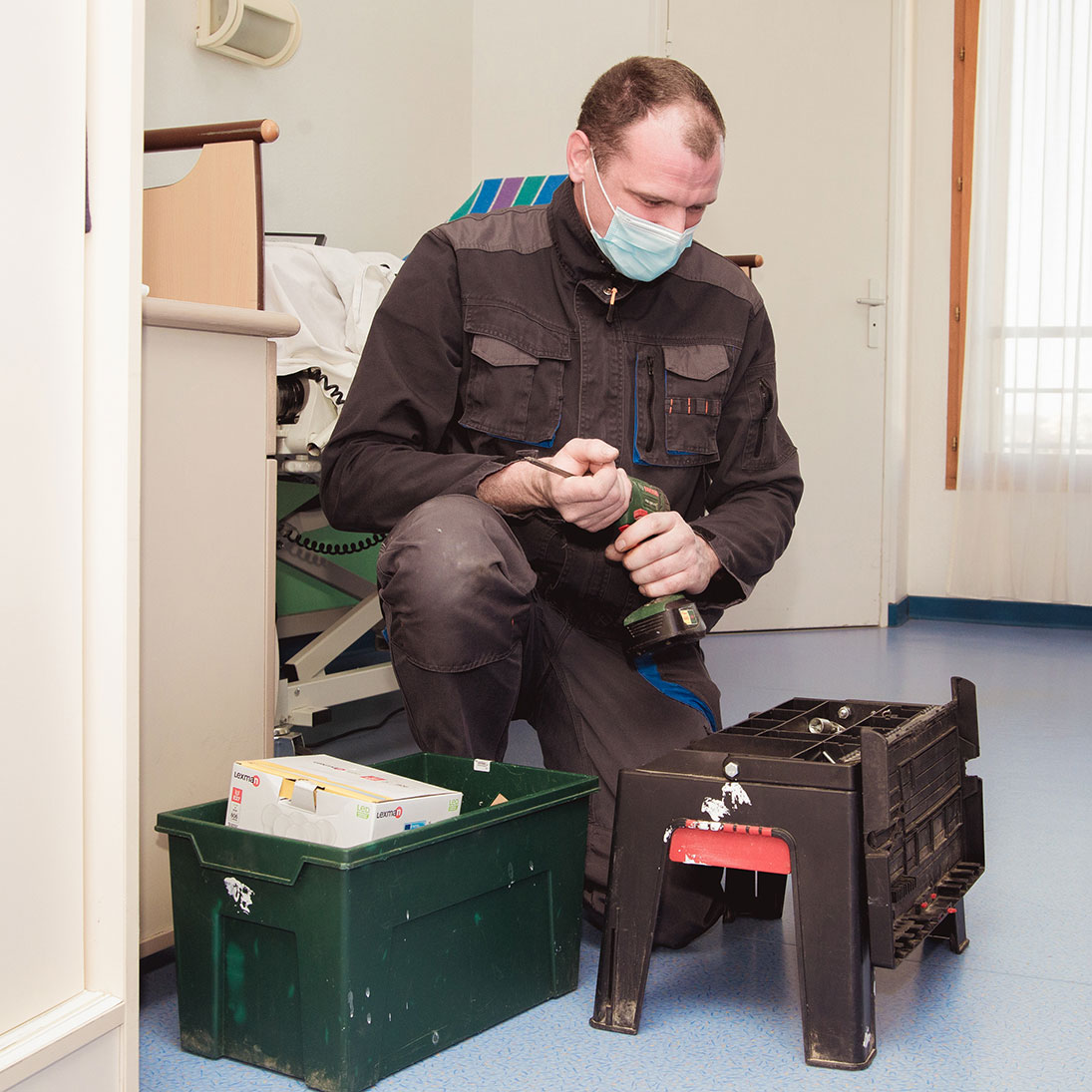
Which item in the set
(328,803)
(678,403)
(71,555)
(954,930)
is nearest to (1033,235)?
(678,403)

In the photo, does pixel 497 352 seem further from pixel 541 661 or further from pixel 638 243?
pixel 541 661

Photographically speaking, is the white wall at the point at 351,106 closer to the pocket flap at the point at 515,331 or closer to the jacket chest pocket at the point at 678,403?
the pocket flap at the point at 515,331

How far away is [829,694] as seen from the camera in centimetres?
304

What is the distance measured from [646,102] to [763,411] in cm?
47

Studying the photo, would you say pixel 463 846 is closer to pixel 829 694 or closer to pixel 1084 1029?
pixel 1084 1029

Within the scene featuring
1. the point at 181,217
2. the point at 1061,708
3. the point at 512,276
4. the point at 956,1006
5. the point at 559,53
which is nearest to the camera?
the point at 956,1006

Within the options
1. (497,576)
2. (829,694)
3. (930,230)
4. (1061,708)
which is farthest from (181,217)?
(930,230)

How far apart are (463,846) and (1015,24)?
4.28 m

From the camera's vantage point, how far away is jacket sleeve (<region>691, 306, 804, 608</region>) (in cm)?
166

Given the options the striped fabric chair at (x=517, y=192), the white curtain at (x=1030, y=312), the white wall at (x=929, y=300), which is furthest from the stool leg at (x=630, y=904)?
the white wall at (x=929, y=300)

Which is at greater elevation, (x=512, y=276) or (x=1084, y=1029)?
(x=512, y=276)

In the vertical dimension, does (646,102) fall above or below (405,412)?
above

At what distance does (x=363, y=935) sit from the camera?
101cm

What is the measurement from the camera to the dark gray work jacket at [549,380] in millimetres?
1563
